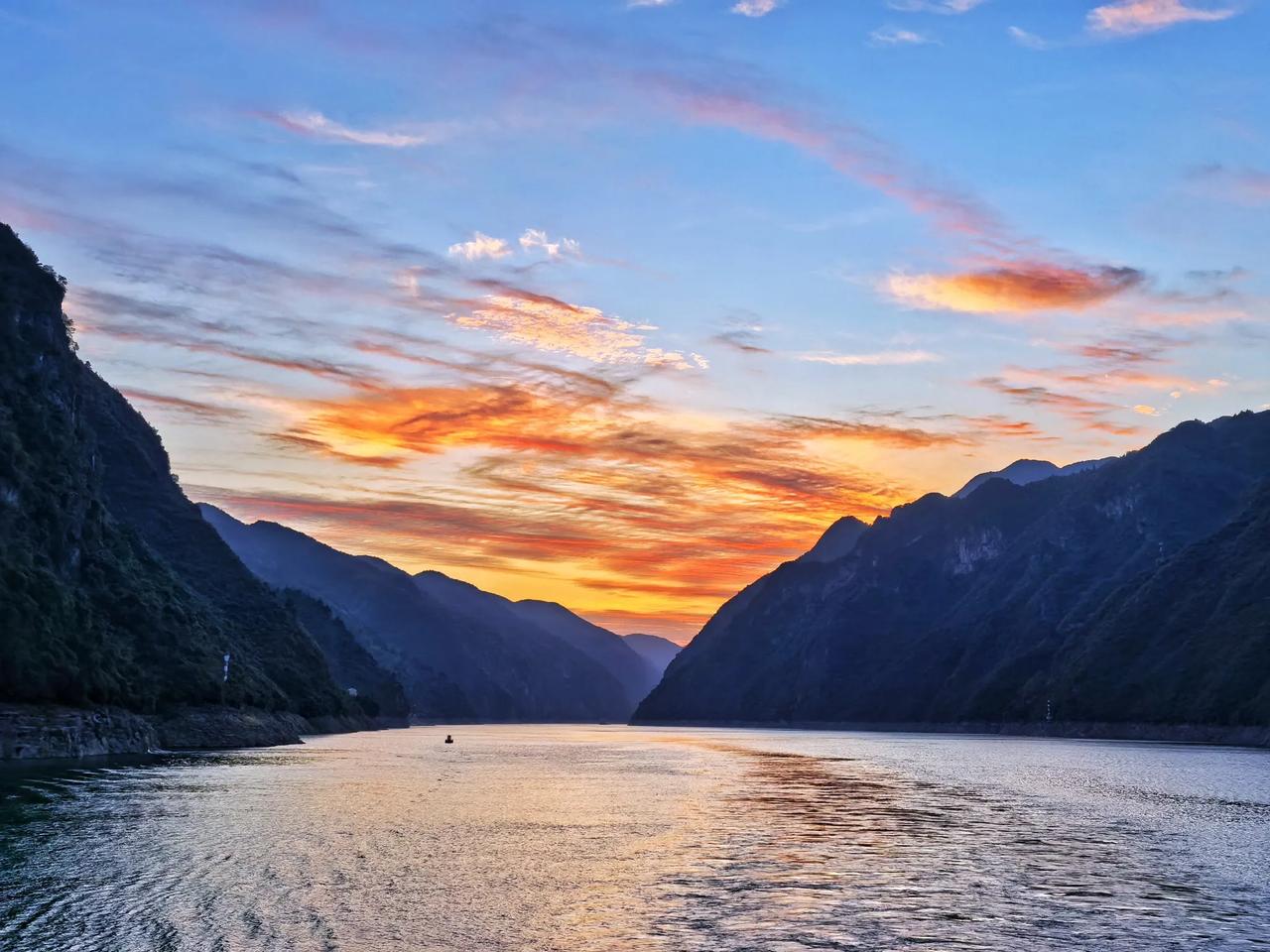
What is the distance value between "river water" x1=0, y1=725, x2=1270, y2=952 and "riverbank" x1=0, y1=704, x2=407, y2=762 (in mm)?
11952

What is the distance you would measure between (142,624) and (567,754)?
60102 mm

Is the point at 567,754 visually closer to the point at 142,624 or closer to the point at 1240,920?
the point at 142,624

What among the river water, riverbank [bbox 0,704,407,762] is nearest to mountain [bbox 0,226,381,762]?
riverbank [bbox 0,704,407,762]

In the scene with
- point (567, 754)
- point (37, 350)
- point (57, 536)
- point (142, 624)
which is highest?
point (37, 350)

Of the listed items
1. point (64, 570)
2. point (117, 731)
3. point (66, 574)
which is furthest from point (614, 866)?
point (66, 574)

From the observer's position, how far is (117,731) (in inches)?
4749

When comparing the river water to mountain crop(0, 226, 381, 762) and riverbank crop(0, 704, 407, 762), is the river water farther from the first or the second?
mountain crop(0, 226, 381, 762)

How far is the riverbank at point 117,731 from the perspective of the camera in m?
101

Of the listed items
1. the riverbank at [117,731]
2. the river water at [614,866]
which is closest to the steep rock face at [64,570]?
the riverbank at [117,731]

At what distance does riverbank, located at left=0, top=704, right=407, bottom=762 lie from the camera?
330 feet

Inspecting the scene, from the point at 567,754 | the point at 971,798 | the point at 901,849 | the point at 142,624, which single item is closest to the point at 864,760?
the point at 567,754

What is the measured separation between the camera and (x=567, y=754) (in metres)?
170

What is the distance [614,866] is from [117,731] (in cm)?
9001

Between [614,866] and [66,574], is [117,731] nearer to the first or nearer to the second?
[66,574]
